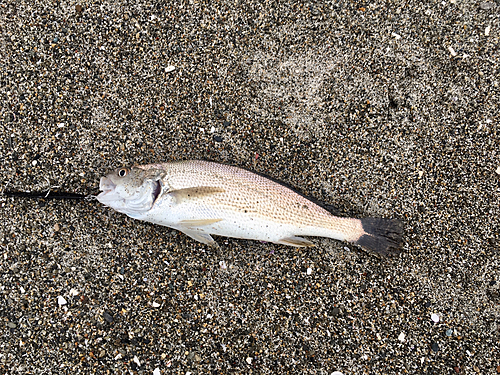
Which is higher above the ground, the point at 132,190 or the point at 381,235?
the point at 381,235

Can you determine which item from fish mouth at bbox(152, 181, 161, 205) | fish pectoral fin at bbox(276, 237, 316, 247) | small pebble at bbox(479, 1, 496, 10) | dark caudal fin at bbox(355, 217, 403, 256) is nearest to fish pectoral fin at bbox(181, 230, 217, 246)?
Result: fish mouth at bbox(152, 181, 161, 205)

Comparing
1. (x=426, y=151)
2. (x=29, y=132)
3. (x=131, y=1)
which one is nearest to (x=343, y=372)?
(x=426, y=151)

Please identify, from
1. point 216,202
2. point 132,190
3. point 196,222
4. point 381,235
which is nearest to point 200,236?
point 196,222

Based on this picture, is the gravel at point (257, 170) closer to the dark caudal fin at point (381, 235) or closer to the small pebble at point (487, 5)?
the small pebble at point (487, 5)

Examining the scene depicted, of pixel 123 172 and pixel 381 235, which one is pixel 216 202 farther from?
pixel 381 235

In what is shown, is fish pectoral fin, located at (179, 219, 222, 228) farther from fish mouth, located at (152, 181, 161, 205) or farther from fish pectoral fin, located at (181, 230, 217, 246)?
fish mouth, located at (152, 181, 161, 205)

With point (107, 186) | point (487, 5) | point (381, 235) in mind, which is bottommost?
point (107, 186)

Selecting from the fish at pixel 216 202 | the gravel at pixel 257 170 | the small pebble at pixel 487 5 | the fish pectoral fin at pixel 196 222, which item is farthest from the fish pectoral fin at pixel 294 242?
the small pebble at pixel 487 5
